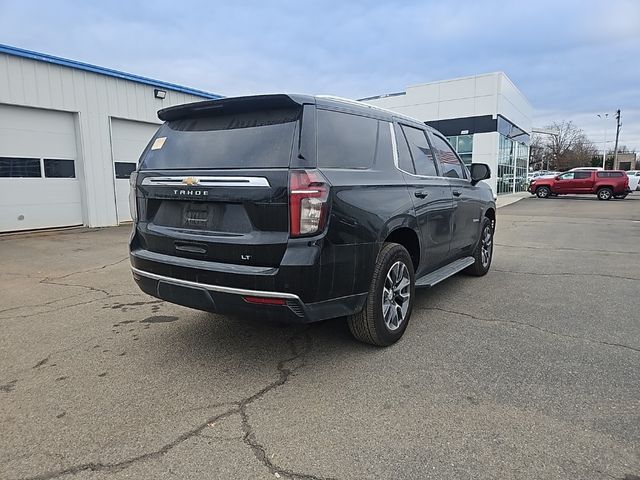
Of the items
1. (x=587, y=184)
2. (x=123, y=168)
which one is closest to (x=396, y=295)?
(x=123, y=168)

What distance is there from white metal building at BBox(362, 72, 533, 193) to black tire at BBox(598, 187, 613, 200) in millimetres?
5546

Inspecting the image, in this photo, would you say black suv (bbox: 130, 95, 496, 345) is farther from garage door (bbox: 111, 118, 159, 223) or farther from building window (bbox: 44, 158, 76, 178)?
garage door (bbox: 111, 118, 159, 223)

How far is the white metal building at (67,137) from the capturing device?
10430 millimetres

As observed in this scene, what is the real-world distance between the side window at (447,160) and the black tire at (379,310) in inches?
65.7

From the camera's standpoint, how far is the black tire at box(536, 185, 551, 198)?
28.6 m

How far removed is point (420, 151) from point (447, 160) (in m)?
0.82

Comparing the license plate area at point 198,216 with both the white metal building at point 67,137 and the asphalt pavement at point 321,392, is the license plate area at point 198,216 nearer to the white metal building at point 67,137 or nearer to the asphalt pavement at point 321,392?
the asphalt pavement at point 321,392

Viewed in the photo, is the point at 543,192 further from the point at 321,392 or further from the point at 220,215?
the point at 220,215

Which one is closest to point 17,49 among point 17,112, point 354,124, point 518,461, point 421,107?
point 17,112

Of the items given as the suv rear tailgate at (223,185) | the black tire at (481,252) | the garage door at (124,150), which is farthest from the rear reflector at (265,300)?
the garage door at (124,150)

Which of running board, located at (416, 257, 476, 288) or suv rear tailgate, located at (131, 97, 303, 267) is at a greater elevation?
suv rear tailgate, located at (131, 97, 303, 267)

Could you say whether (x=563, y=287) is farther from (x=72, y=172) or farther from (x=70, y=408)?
(x=72, y=172)

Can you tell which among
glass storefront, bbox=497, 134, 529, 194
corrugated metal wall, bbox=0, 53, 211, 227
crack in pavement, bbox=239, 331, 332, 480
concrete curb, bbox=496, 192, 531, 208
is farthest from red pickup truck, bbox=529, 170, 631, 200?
crack in pavement, bbox=239, 331, 332, 480

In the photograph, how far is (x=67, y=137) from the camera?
38.0 feet
